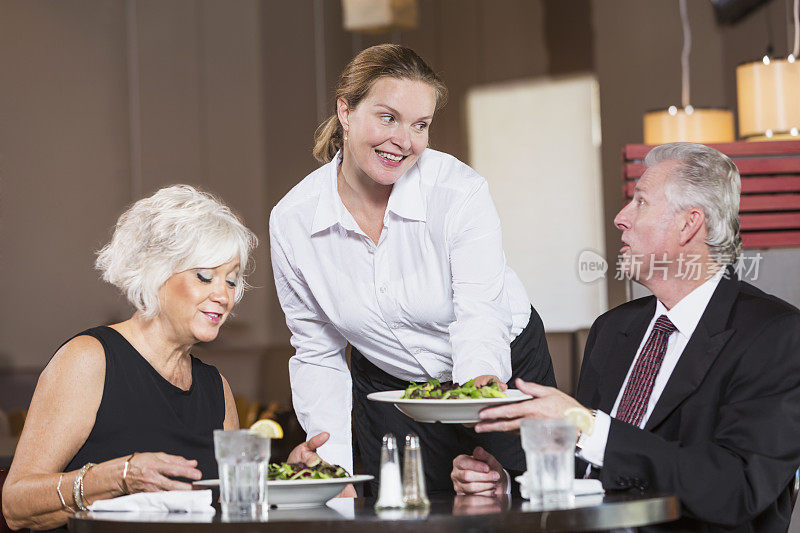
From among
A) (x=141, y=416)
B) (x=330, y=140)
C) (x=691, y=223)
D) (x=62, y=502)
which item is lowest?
(x=62, y=502)

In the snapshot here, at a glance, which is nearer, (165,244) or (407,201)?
(165,244)

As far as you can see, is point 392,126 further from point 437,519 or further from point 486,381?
point 437,519

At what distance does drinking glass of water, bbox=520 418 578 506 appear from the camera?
1538mm

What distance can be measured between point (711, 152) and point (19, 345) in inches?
167

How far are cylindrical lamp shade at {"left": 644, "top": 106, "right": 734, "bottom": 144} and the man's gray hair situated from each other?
10.8ft

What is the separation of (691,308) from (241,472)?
1.05 metres

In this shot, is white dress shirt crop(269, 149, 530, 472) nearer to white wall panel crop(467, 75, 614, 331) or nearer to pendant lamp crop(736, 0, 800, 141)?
pendant lamp crop(736, 0, 800, 141)

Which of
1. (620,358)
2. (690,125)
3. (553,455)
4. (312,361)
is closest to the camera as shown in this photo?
(553,455)

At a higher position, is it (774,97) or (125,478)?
(774,97)

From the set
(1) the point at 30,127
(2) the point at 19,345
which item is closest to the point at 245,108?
(1) the point at 30,127

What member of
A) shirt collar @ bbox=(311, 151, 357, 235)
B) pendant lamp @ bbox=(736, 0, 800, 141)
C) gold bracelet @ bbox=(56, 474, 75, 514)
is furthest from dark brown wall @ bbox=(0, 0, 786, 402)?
gold bracelet @ bbox=(56, 474, 75, 514)

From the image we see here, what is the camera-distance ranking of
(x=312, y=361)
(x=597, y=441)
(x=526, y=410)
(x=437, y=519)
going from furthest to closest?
(x=312, y=361)
(x=597, y=441)
(x=526, y=410)
(x=437, y=519)

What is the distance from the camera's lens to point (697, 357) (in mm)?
1950

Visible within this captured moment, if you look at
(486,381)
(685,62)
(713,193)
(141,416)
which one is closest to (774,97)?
(685,62)
